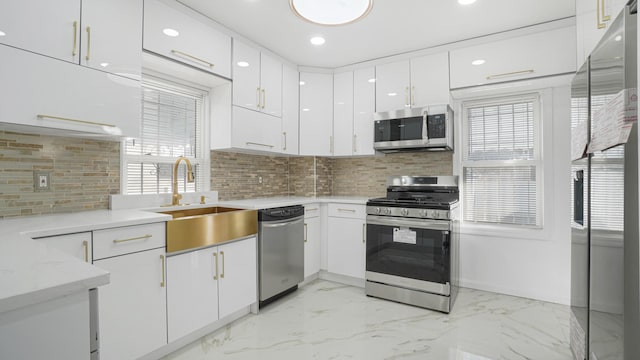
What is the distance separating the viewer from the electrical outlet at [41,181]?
1.91 metres

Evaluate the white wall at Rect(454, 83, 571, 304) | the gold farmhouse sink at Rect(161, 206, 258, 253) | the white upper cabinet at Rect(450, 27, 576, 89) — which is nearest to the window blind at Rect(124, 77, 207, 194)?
the gold farmhouse sink at Rect(161, 206, 258, 253)

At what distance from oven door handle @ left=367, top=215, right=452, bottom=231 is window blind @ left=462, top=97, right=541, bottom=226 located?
2.92ft

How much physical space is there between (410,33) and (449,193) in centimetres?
162

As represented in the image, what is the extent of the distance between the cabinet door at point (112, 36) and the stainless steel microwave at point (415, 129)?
88.3 inches

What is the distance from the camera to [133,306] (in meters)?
1.77

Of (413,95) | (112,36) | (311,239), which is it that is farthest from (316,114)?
(112,36)

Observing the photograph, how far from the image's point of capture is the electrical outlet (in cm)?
191

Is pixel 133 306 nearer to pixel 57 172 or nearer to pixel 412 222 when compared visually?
A: pixel 57 172

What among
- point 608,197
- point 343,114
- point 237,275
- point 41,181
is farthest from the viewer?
point 343,114

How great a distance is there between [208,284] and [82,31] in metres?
1.78

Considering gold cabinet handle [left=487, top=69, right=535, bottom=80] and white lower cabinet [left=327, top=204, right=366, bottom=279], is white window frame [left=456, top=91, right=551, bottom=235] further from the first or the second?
white lower cabinet [left=327, top=204, right=366, bottom=279]

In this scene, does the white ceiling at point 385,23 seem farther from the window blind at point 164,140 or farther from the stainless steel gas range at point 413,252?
the stainless steel gas range at point 413,252

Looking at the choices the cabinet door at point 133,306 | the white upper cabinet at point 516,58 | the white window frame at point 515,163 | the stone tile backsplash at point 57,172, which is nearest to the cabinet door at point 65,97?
the stone tile backsplash at point 57,172

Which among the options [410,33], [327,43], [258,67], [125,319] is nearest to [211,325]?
[125,319]
